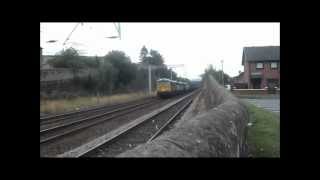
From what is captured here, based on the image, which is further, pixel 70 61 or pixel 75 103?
pixel 75 103

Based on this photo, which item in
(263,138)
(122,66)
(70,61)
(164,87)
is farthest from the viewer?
(164,87)

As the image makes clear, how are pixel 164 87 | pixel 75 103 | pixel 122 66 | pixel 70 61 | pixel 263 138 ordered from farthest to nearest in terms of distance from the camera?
pixel 164 87
pixel 75 103
pixel 122 66
pixel 70 61
pixel 263 138

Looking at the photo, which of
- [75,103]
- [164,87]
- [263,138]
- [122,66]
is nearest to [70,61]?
[122,66]

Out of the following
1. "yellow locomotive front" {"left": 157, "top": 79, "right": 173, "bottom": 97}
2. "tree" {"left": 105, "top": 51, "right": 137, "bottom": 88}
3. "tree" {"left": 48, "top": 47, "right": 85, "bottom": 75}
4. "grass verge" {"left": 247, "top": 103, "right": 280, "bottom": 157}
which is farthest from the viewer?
"yellow locomotive front" {"left": 157, "top": 79, "right": 173, "bottom": 97}

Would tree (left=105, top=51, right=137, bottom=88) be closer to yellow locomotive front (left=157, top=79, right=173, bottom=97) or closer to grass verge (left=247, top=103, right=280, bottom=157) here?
grass verge (left=247, top=103, right=280, bottom=157)

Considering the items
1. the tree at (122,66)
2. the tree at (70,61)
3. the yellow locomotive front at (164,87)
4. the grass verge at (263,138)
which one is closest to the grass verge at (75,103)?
the tree at (70,61)

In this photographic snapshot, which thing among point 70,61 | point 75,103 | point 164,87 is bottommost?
point 75,103

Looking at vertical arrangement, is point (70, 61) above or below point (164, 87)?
above

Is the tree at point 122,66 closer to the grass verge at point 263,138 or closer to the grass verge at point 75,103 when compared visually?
the grass verge at point 75,103

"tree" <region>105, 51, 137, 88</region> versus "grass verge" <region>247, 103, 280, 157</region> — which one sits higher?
"tree" <region>105, 51, 137, 88</region>

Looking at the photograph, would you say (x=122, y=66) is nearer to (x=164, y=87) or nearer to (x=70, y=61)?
(x=70, y=61)

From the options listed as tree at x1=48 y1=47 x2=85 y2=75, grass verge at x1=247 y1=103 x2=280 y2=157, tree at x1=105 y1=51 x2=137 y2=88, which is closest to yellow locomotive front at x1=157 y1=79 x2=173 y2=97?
tree at x1=105 y1=51 x2=137 y2=88
